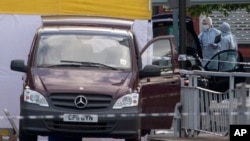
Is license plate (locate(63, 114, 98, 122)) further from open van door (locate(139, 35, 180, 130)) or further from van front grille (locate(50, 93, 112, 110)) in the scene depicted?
open van door (locate(139, 35, 180, 130))

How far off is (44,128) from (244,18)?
93.2 feet

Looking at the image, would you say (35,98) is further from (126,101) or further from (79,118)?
(126,101)

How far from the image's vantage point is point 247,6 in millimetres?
30969

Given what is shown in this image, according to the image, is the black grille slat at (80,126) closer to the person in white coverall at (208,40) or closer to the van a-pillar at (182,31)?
the van a-pillar at (182,31)

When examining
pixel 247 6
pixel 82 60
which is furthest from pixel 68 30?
pixel 247 6

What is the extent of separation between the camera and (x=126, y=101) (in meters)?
15.8

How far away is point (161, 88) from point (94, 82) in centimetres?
214

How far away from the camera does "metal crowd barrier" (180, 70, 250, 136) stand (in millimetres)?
15977

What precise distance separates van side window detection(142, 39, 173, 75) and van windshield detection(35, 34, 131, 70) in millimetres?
1209

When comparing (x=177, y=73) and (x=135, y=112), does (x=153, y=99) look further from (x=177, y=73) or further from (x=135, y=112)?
(x=135, y=112)

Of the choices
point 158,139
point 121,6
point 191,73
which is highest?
point 121,6

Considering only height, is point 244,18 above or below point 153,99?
above

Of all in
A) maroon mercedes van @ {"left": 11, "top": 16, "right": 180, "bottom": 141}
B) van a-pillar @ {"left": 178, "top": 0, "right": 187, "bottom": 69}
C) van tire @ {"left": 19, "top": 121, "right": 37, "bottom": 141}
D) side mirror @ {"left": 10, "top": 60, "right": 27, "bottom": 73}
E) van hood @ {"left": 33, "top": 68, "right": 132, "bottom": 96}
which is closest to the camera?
maroon mercedes van @ {"left": 11, "top": 16, "right": 180, "bottom": 141}

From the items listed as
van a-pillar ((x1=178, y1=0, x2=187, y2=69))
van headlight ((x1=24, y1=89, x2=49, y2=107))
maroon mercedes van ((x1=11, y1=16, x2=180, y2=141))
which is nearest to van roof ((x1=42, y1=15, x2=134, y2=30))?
maroon mercedes van ((x1=11, y1=16, x2=180, y2=141))
